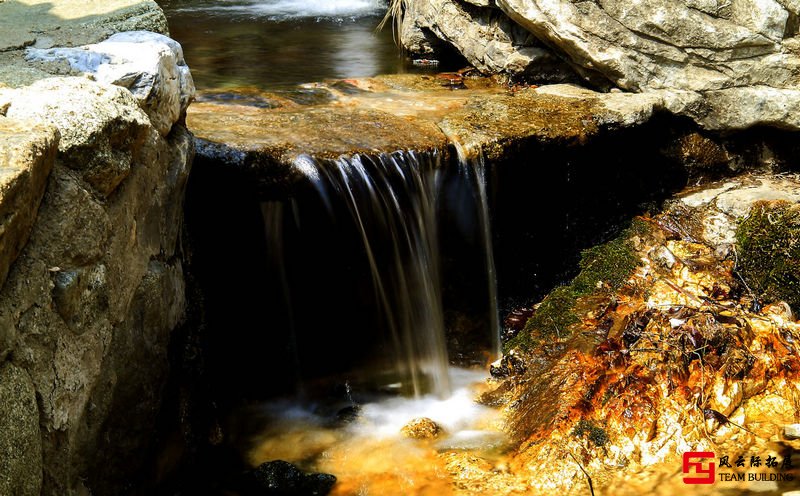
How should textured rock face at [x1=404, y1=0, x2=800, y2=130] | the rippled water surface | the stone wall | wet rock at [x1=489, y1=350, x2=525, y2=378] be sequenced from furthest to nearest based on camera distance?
the rippled water surface → textured rock face at [x1=404, y1=0, x2=800, y2=130] → wet rock at [x1=489, y1=350, x2=525, y2=378] → the stone wall

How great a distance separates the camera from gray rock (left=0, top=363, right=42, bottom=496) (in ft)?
7.01

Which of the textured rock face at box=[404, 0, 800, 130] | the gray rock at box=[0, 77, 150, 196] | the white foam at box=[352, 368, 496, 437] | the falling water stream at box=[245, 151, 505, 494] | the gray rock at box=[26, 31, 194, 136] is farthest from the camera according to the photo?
the textured rock face at box=[404, 0, 800, 130]

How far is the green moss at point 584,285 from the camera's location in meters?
4.95

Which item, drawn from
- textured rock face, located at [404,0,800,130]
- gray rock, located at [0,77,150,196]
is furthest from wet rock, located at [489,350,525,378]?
gray rock, located at [0,77,150,196]

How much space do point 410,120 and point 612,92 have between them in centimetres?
178

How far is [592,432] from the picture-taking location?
12.7ft

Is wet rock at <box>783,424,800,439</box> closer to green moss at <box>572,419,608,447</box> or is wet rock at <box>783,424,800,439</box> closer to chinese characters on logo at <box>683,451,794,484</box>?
chinese characters on logo at <box>683,451,794,484</box>

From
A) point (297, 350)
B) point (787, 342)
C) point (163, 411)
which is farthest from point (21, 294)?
point (787, 342)

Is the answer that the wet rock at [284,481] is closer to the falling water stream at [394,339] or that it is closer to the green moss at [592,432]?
the falling water stream at [394,339]

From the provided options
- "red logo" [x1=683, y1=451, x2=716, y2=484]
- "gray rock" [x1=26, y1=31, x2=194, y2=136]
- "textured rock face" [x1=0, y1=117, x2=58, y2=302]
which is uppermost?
Result: "gray rock" [x1=26, y1=31, x2=194, y2=136]

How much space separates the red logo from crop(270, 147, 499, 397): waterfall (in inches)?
60.8

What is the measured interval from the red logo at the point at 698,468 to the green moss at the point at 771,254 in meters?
1.60

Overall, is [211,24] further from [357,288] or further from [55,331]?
[55,331]

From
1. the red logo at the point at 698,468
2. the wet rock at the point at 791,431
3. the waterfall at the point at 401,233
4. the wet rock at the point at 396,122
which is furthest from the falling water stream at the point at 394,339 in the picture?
the wet rock at the point at 791,431
